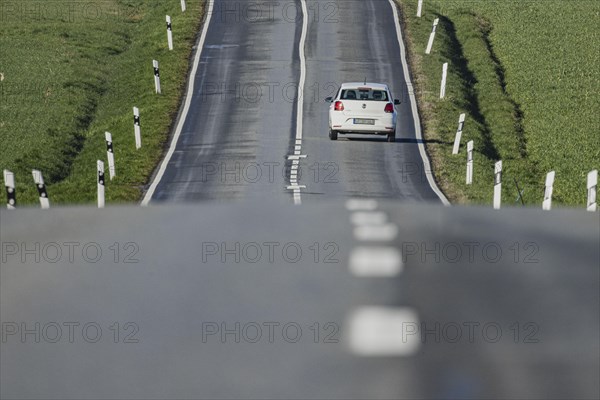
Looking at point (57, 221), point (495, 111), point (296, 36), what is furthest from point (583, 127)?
point (57, 221)

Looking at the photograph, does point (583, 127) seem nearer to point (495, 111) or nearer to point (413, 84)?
point (495, 111)

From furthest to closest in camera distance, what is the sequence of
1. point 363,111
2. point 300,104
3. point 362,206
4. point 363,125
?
1. point 300,104
2. point 363,125
3. point 363,111
4. point 362,206

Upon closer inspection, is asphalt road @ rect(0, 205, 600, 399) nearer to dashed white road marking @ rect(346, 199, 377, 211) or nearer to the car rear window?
dashed white road marking @ rect(346, 199, 377, 211)

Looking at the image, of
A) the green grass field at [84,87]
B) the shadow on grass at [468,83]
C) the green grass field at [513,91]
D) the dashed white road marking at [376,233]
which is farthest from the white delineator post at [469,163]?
the dashed white road marking at [376,233]

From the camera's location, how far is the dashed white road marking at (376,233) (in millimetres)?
2721

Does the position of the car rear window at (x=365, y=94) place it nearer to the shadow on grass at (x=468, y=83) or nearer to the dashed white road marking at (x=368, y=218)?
the shadow on grass at (x=468, y=83)

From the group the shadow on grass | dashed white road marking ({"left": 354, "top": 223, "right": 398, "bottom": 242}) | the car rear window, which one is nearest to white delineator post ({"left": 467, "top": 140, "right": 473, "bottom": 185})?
the car rear window

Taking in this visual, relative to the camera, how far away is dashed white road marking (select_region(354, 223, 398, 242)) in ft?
8.93

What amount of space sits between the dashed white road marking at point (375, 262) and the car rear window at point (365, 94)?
24.7m

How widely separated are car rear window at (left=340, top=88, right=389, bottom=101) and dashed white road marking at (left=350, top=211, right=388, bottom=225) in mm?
24573

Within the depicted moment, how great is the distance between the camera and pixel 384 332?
8.23 ft

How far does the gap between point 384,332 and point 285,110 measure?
1190 inches
